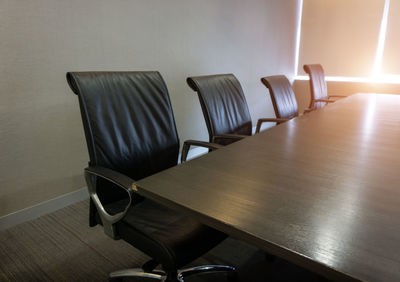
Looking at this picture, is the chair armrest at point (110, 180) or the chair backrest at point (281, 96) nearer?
the chair armrest at point (110, 180)

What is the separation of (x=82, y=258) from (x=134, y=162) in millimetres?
733

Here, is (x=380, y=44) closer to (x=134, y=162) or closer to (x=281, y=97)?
(x=281, y=97)

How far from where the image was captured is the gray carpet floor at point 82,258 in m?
1.38

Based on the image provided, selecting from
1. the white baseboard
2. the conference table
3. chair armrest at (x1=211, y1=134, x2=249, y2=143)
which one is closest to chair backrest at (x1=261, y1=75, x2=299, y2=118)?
chair armrest at (x1=211, y1=134, x2=249, y2=143)

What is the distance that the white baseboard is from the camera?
1770 millimetres

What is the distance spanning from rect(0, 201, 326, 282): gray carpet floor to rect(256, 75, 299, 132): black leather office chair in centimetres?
92

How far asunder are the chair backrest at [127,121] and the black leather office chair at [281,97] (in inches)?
33.1

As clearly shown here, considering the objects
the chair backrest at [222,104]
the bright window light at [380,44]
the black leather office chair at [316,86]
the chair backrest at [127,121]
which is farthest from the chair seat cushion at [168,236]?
the bright window light at [380,44]

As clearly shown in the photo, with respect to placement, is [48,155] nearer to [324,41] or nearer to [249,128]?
[249,128]

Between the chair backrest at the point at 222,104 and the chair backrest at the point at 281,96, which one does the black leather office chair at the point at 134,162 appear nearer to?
the chair backrest at the point at 222,104

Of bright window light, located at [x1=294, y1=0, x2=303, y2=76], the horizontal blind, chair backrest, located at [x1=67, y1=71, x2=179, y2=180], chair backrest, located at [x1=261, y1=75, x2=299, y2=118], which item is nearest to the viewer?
chair backrest, located at [x1=67, y1=71, x2=179, y2=180]

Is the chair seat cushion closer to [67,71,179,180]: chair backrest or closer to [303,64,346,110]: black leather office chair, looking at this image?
[67,71,179,180]: chair backrest

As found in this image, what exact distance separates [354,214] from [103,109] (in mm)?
963

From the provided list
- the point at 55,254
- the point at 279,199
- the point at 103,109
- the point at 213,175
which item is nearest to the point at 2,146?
the point at 55,254
